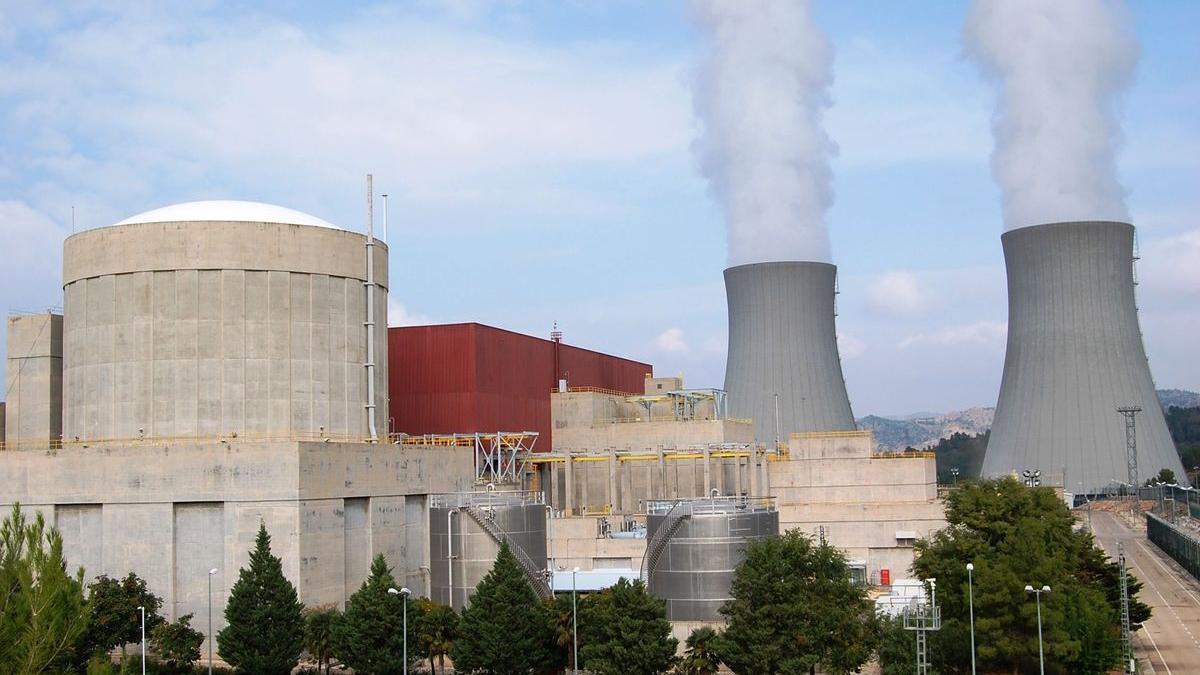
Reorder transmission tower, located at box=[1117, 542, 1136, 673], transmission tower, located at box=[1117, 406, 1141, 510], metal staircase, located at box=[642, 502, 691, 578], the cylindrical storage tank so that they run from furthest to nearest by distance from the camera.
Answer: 1. transmission tower, located at box=[1117, 406, 1141, 510]
2. the cylindrical storage tank
3. metal staircase, located at box=[642, 502, 691, 578]
4. transmission tower, located at box=[1117, 542, 1136, 673]

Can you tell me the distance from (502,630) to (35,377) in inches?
1065

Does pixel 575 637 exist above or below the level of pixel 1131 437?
below

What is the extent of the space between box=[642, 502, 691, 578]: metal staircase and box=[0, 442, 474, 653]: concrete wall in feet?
36.0

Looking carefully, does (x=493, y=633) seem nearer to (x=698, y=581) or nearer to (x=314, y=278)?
(x=698, y=581)

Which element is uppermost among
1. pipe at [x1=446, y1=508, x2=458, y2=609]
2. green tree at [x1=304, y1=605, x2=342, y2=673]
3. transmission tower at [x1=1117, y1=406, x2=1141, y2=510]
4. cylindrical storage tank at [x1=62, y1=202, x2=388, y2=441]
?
cylindrical storage tank at [x1=62, y1=202, x2=388, y2=441]

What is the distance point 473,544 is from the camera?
46875mm

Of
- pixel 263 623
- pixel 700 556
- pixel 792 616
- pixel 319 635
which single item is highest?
pixel 700 556

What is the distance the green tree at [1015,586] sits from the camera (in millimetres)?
36344

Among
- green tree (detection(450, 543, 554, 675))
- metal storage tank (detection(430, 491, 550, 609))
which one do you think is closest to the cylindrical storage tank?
metal storage tank (detection(430, 491, 550, 609))

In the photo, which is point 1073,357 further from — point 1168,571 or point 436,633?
point 436,633

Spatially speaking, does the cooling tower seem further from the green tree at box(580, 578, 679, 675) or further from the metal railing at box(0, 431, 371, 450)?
the green tree at box(580, 578, 679, 675)

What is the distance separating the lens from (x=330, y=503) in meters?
44.1

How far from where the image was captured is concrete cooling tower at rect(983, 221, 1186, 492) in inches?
2827

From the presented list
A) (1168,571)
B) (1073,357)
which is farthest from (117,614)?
(1073,357)
